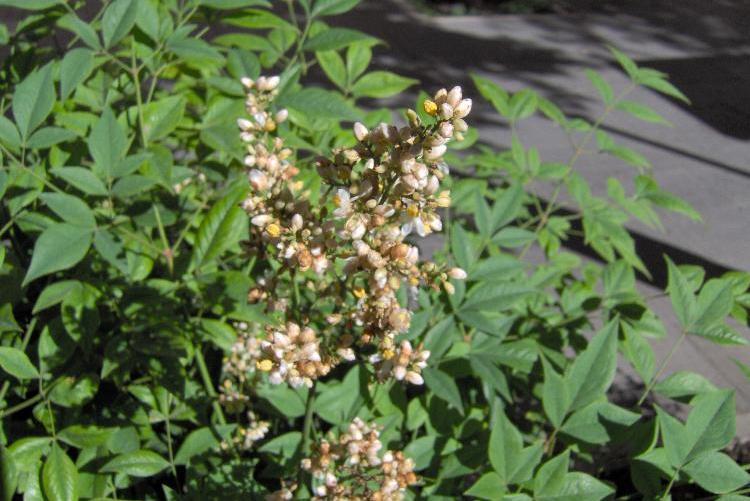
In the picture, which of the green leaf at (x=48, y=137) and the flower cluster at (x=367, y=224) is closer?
the flower cluster at (x=367, y=224)

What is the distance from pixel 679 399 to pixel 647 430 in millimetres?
160

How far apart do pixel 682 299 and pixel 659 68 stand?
597 centimetres

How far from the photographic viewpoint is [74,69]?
1.42 meters

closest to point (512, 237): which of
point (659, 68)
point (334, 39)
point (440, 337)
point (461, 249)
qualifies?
point (461, 249)

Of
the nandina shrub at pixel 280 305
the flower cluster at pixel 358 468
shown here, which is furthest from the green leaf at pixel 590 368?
the flower cluster at pixel 358 468

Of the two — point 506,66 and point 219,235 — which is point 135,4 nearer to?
point 219,235

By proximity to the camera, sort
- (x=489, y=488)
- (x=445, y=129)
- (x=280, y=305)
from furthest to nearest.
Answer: (x=489, y=488) → (x=280, y=305) → (x=445, y=129)

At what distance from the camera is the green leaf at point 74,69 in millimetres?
1396

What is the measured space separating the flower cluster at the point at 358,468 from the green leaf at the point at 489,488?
130 mm

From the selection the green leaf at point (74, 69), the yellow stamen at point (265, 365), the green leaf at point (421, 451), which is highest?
the green leaf at point (74, 69)

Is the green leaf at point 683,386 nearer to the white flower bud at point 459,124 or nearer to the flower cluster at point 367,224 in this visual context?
the flower cluster at point 367,224

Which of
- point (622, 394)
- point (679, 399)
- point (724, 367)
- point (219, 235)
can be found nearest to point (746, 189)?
point (724, 367)

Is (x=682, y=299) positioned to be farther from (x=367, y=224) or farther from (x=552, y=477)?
(x=367, y=224)

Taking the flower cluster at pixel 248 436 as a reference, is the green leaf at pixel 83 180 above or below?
above
